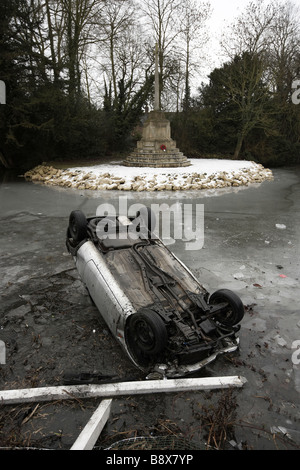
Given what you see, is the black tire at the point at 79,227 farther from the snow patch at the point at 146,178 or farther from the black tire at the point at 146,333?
the snow patch at the point at 146,178

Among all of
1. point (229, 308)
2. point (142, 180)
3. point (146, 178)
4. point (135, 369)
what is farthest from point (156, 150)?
point (135, 369)

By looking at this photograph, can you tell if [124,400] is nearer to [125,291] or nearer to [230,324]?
[125,291]

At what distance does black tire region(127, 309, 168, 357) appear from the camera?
9.82 feet

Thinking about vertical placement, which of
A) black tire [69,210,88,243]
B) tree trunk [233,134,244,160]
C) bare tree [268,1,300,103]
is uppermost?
bare tree [268,1,300,103]

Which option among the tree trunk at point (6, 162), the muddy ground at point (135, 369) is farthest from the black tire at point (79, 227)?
the tree trunk at point (6, 162)

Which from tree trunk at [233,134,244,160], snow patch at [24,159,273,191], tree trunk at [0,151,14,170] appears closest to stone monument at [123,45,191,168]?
snow patch at [24,159,273,191]

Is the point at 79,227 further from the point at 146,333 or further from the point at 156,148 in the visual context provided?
the point at 156,148

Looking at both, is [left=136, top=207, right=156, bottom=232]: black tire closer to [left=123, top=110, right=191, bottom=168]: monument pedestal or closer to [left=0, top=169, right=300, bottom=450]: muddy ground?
[left=0, top=169, right=300, bottom=450]: muddy ground

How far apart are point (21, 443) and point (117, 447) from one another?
80 centimetres

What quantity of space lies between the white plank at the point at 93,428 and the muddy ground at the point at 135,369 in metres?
0.08

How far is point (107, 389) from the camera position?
9.71 feet

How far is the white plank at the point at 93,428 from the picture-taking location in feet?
7.73

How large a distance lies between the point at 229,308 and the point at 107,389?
1658 mm

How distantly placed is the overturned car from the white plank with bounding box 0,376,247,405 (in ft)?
0.37
